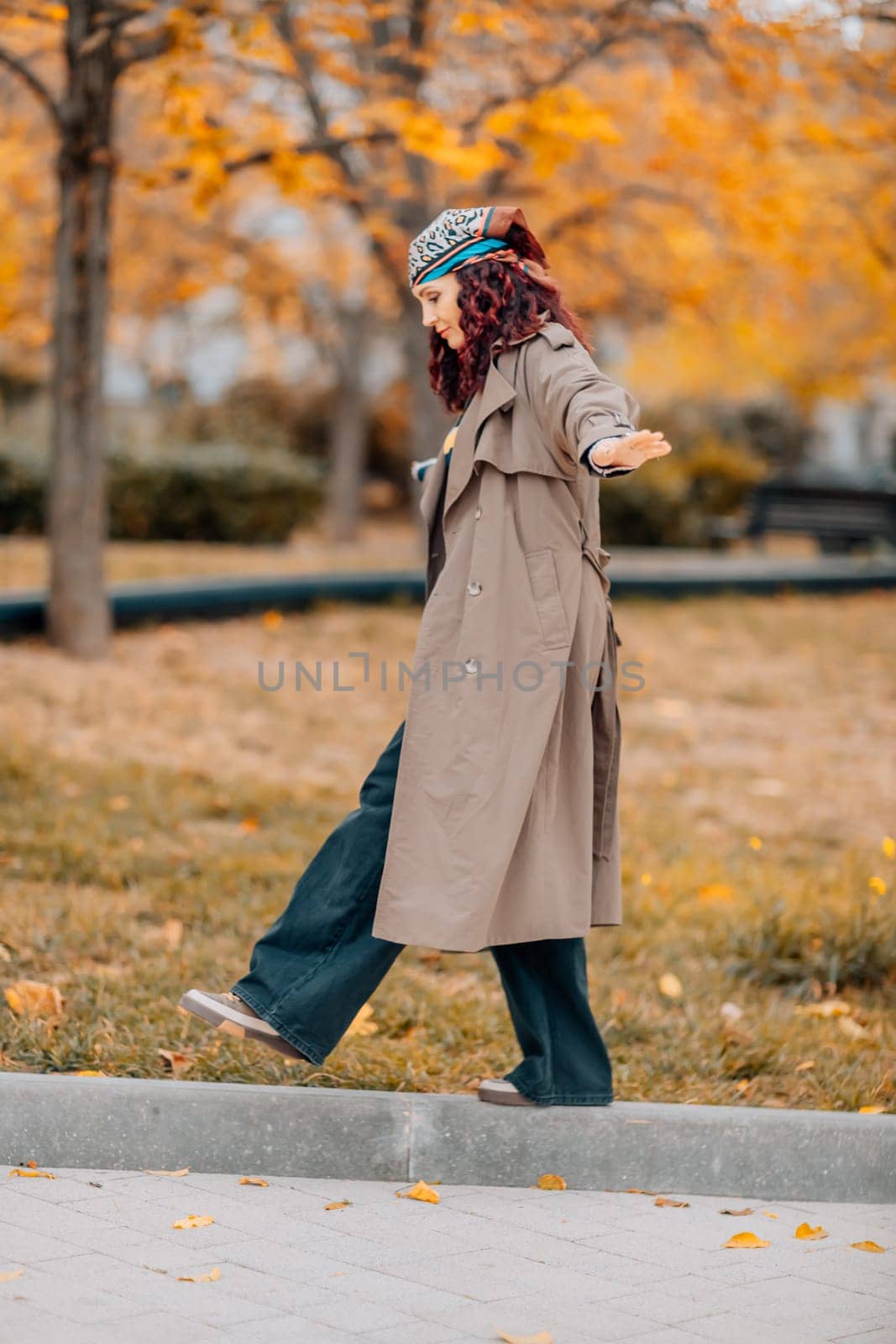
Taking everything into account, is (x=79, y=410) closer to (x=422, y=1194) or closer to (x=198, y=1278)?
(x=422, y=1194)

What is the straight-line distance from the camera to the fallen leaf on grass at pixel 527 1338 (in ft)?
9.21

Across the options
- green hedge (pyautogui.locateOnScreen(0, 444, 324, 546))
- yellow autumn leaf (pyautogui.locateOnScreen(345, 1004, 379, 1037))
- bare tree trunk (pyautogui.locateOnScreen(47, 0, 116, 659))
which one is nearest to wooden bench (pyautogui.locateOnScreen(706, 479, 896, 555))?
green hedge (pyautogui.locateOnScreen(0, 444, 324, 546))

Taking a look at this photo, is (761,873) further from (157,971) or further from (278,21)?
(278,21)

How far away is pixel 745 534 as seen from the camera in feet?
65.2

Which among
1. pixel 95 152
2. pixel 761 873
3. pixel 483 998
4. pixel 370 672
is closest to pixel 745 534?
pixel 370 672

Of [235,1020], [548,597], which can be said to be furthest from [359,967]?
[548,597]

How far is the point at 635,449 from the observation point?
Answer: 3.15 m

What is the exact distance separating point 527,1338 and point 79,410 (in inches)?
288

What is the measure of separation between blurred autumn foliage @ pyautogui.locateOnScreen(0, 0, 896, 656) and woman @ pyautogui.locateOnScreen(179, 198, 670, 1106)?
4736mm

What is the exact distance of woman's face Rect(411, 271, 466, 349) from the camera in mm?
3689

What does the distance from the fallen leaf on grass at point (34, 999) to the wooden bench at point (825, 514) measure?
16.3 m

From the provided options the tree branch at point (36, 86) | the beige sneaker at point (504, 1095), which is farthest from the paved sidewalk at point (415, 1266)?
the tree branch at point (36, 86)

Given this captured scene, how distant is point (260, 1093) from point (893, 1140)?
143cm

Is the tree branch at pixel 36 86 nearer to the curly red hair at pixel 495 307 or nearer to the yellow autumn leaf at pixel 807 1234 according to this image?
the curly red hair at pixel 495 307
